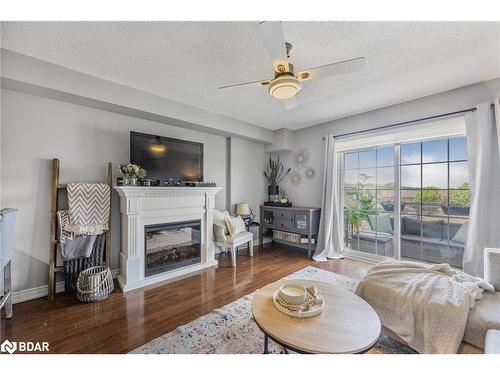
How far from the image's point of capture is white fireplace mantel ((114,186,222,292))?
2467mm

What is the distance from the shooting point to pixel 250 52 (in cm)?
180

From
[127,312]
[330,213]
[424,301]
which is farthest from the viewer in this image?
[330,213]

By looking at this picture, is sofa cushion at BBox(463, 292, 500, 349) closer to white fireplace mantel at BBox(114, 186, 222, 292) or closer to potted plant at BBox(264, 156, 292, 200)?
white fireplace mantel at BBox(114, 186, 222, 292)

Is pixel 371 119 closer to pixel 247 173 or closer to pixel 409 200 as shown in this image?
pixel 409 200

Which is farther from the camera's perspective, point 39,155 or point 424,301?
point 39,155

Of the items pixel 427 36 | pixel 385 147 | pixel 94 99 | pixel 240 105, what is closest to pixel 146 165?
pixel 94 99

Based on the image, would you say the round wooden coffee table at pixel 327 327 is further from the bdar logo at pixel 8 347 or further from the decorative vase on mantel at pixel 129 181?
the decorative vase on mantel at pixel 129 181

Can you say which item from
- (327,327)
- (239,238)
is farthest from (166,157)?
(327,327)

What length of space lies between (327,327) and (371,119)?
3223 millimetres

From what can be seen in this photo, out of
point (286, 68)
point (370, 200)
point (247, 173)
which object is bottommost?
point (370, 200)

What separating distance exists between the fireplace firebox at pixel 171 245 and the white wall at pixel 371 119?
221cm

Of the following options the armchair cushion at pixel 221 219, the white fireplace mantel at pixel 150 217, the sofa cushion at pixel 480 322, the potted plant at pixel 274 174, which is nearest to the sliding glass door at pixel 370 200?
the potted plant at pixel 274 174

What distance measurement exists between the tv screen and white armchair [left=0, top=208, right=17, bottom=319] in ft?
3.97

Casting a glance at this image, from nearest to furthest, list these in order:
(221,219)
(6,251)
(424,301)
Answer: (424,301) → (6,251) → (221,219)
